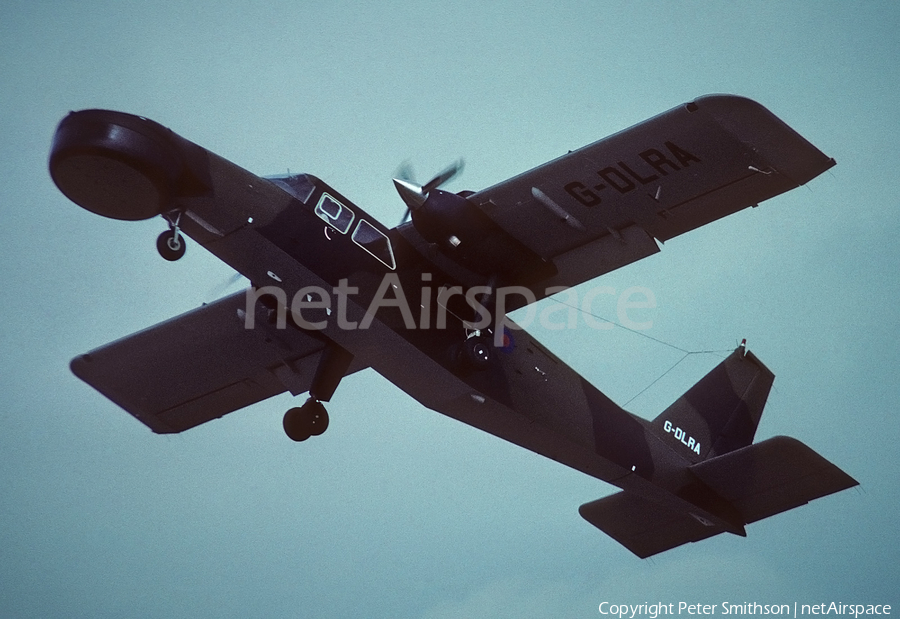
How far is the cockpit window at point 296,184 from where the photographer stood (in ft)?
68.3

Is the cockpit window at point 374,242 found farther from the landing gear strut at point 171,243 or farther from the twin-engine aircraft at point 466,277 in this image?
the landing gear strut at point 171,243

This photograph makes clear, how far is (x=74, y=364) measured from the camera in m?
24.2

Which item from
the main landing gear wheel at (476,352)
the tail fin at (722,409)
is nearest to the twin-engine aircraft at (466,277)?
the main landing gear wheel at (476,352)

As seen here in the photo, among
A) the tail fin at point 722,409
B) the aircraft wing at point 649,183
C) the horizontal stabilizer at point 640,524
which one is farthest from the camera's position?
the tail fin at point 722,409

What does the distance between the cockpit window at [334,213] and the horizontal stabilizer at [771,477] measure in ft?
27.8

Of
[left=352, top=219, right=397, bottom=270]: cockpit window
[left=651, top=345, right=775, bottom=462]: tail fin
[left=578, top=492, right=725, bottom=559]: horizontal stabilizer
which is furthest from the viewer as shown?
[left=651, top=345, right=775, bottom=462]: tail fin

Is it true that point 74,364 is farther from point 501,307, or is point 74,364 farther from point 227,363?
point 501,307

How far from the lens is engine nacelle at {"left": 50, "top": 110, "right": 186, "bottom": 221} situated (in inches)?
731

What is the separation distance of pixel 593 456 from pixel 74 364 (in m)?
10.6

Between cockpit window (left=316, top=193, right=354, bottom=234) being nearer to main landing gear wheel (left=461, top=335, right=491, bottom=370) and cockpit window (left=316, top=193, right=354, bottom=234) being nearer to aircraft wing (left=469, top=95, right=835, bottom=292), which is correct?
aircraft wing (left=469, top=95, right=835, bottom=292)

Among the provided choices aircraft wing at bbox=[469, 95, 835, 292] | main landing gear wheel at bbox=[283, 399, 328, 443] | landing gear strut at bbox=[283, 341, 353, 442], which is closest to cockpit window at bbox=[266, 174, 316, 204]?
aircraft wing at bbox=[469, 95, 835, 292]

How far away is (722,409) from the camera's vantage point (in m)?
26.5

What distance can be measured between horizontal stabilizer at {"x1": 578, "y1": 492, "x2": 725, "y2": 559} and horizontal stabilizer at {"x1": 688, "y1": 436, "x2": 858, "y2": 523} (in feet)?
4.90

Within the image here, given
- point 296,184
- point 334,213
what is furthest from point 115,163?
Answer: point 334,213
